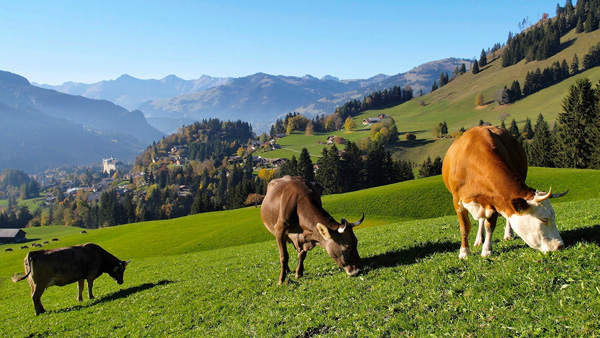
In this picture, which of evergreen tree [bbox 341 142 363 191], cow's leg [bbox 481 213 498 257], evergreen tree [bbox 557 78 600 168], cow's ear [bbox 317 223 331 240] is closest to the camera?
cow's leg [bbox 481 213 498 257]

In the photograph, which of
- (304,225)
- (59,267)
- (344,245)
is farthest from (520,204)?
(59,267)

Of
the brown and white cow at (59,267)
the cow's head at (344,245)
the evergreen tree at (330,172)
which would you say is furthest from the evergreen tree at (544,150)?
the brown and white cow at (59,267)

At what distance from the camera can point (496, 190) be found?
8992 mm

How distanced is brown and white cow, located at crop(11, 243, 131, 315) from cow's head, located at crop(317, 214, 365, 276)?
48.1 ft

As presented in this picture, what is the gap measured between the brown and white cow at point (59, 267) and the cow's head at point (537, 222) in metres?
20.1

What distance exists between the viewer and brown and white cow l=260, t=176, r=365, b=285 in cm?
1117

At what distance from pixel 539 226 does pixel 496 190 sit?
1.26m

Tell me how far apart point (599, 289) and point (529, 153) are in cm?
10758

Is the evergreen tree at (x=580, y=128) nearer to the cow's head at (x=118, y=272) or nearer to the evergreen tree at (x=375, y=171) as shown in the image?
the evergreen tree at (x=375, y=171)

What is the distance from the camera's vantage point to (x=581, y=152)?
74438 millimetres

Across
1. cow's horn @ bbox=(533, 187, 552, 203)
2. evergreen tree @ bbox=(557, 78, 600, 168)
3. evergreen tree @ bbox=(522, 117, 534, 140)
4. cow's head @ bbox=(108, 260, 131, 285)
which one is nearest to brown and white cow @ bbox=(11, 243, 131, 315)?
cow's head @ bbox=(108, 260, 131, 285)

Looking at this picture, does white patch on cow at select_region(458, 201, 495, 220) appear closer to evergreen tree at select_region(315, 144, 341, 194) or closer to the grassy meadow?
the grassy meadow

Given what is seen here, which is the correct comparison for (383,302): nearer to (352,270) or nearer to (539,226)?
(352,270)

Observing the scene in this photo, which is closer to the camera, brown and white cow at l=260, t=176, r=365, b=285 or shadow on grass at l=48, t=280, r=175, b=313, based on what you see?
brown and white cow at l=260, t=176, r=365, b=285
